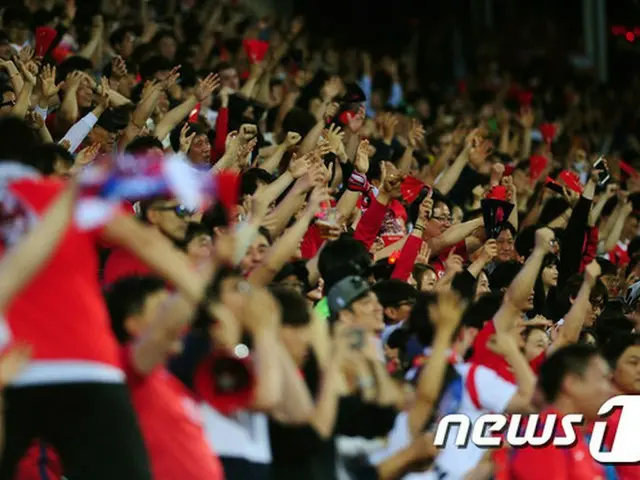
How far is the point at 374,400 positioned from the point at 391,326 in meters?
1.71

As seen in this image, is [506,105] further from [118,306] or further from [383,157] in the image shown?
[118,306]

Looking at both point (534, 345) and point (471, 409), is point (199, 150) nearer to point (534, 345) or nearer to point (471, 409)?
point (534, 345)

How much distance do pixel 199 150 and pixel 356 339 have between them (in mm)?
4133

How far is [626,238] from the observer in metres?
13.7

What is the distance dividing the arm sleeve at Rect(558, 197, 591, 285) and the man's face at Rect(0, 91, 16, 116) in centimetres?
358

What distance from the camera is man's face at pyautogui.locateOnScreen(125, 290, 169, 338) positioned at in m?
6.23

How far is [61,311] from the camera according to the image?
5.74m

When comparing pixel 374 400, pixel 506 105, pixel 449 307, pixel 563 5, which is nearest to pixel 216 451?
pixel 374 400

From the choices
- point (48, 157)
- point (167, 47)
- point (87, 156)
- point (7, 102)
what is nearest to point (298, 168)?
point (87, 156)

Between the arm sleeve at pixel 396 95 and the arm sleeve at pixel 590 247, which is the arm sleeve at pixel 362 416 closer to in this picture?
the arm sleeve at pixel 590 247

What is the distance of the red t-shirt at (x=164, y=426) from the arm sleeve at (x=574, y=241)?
215 inches

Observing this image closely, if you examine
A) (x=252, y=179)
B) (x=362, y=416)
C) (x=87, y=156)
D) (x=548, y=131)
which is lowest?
(x=548, y=131)

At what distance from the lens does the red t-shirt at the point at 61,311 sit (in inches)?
225

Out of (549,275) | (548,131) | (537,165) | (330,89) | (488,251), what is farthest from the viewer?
(548,131)
